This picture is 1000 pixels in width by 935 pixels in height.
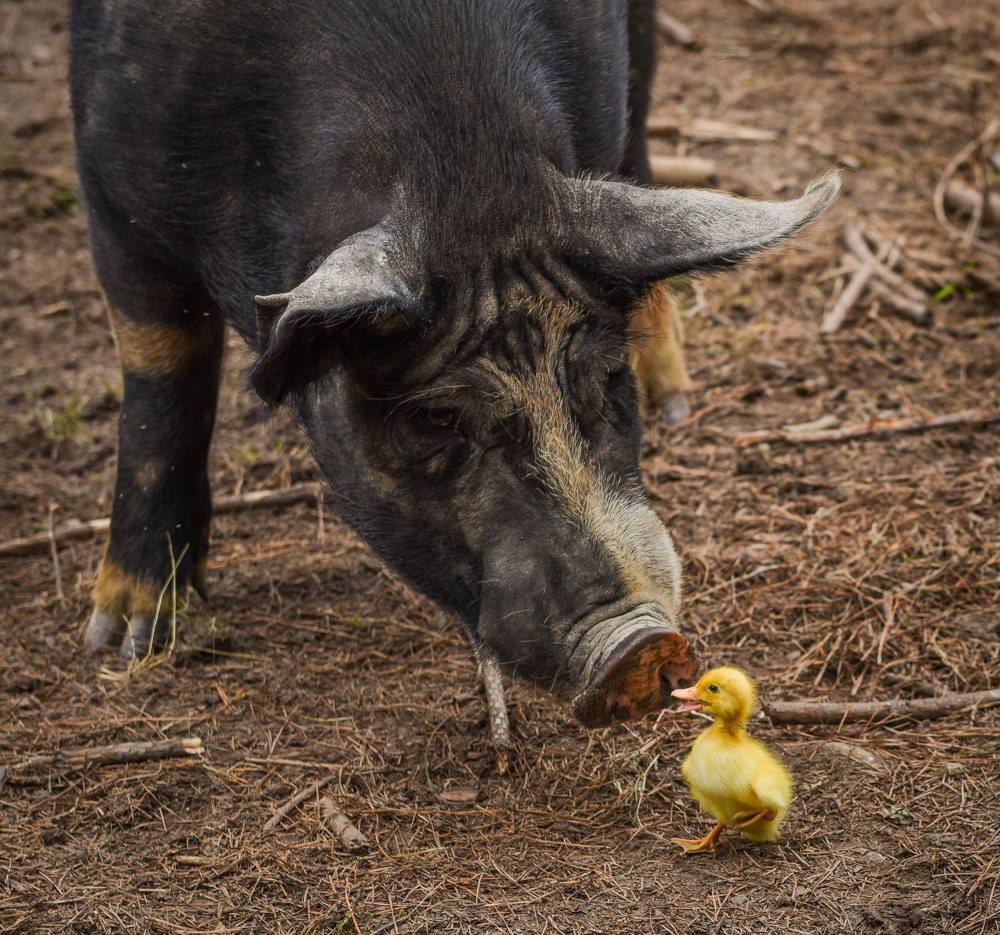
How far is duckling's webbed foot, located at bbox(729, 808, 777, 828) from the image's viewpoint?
11.9ft

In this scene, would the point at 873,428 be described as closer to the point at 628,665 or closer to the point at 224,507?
the point at 224,507

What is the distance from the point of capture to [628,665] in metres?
3.47

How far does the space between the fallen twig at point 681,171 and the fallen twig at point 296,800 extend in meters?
4.94

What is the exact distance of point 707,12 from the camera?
35.7 feet

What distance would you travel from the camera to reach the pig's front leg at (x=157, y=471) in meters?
4.96

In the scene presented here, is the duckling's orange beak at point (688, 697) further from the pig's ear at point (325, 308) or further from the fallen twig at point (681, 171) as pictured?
the fallen twig at point (681, 171)

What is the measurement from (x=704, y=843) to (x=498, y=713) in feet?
2.70

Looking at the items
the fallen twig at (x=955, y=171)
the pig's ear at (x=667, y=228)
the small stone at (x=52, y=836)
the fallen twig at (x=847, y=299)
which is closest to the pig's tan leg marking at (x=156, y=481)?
the small stone at (x=52, y=836)

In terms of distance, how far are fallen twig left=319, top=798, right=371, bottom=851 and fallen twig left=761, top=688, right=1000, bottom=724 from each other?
1.32 m

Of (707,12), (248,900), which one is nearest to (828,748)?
(248,900)

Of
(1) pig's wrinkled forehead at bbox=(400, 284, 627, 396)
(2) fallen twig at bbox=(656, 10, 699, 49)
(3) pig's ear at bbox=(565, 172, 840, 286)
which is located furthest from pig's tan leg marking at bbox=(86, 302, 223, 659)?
(2) fallen twig at bbox=(656, 10, 699, 49)

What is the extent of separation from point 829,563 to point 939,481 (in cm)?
75

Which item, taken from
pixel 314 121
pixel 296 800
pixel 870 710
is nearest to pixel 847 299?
pixel 870 710

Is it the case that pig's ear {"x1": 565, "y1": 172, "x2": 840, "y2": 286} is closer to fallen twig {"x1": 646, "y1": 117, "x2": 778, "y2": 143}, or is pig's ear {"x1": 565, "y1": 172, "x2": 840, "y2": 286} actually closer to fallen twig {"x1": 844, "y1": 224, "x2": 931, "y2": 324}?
fallen twig {"x1": 844, "y1": 224, "x2": 931, "y2": 324}
